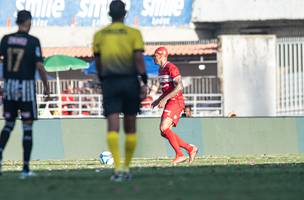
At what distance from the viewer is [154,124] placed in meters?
27.5

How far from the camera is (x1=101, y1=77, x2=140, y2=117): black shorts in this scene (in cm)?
1394

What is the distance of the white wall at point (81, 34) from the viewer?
3875 cm

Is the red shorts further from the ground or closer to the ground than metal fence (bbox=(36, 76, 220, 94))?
closer to the ground

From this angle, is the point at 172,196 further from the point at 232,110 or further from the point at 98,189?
the point at 232,110

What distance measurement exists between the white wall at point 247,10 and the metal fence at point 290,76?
94 centimetres

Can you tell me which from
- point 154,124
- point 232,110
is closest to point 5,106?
point 154,124

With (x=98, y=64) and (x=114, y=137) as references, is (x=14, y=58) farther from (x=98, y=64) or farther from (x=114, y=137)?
(x=114, y=137)

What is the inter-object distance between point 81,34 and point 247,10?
550cm

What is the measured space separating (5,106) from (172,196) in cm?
402

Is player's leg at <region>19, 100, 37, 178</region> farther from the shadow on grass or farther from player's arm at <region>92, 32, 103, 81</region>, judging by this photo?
player's arm at <region>92, 32, 103, 81</region>

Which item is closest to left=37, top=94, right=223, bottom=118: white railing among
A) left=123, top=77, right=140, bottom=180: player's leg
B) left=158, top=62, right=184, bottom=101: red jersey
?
left=158, top=62, right=184, bottom=101: red jersey

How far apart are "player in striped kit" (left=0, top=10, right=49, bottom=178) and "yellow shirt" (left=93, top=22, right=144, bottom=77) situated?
1.29 metres

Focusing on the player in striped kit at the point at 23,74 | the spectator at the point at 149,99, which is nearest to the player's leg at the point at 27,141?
the player in striped kit at the point at 23,74

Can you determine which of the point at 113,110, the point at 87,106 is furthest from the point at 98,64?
the point at 87,106
